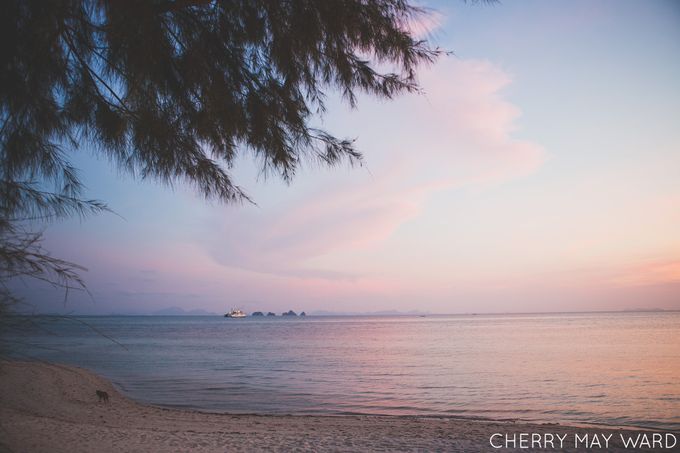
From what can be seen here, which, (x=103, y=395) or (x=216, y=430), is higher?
(x=216, y=430)

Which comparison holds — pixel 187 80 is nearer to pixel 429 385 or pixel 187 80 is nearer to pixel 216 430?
pixel 216 430

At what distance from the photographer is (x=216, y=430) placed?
908 cm

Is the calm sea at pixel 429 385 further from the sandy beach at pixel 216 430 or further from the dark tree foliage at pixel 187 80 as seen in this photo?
the dark tree foliage at pixel 187 80

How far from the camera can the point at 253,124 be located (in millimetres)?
2793

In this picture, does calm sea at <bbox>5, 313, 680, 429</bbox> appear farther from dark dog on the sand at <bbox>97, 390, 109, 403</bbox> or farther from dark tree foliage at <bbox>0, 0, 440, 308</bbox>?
dark tree foliage at <bbox>0, 0, 440, 308</bbox>

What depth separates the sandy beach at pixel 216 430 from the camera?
7.36m

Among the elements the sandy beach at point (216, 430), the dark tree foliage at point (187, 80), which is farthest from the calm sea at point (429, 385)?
the dark tree foliage at point (187, 80)

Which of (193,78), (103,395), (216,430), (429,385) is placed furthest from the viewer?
(429,385)

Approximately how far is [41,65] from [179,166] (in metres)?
0.96

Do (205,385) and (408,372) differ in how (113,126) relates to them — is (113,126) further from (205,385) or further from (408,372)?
(408,372)

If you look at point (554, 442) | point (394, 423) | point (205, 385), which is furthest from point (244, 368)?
point (554, 442)

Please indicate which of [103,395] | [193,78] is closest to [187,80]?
[193,78]

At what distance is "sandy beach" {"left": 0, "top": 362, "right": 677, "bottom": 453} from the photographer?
7363 mm

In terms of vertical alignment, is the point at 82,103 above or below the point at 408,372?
above
